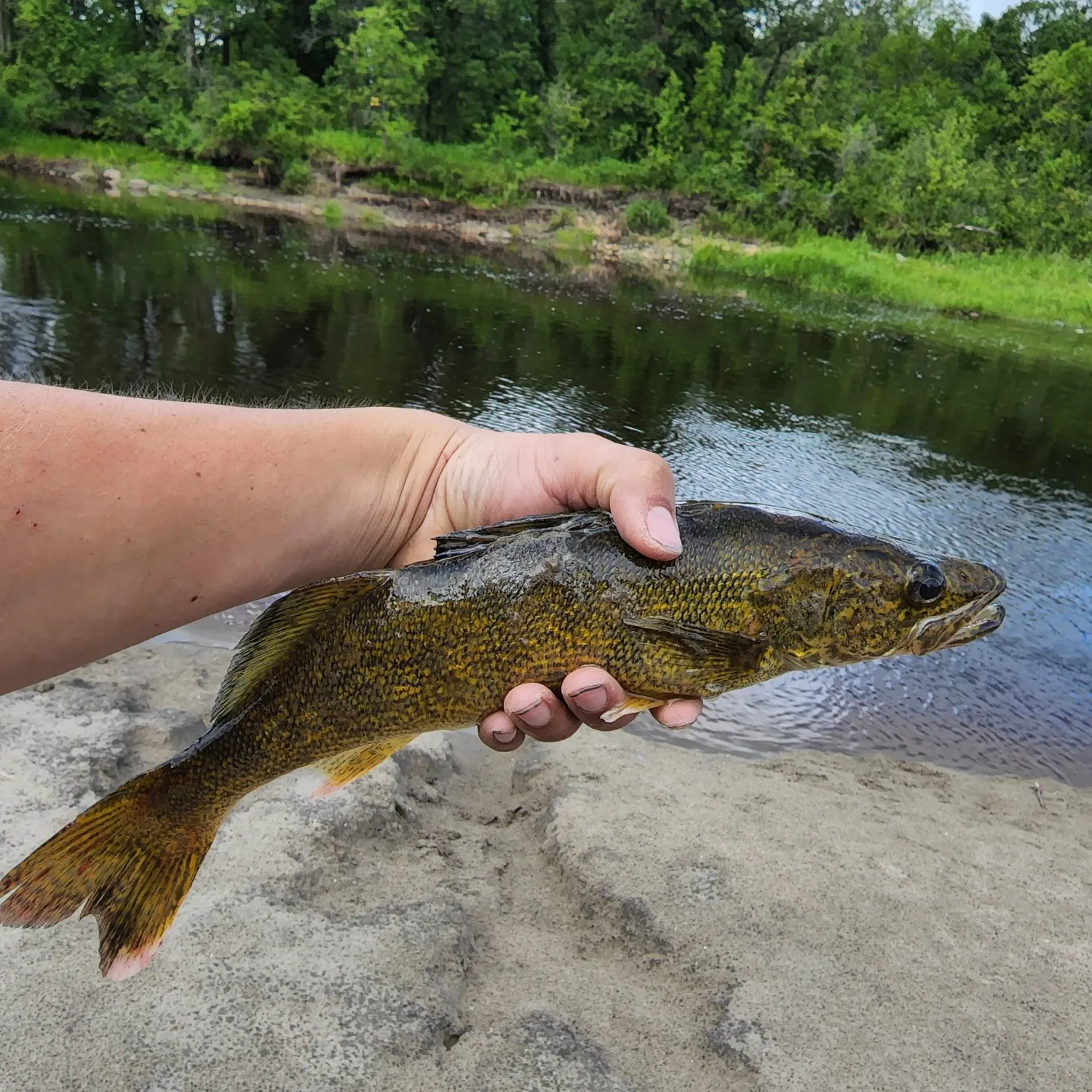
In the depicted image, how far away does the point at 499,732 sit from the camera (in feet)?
9.43

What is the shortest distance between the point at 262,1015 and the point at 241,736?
1114 millimetres

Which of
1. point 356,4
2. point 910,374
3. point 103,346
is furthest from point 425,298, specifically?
point 356,4

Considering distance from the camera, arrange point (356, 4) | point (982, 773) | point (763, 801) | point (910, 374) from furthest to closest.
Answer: point (356, 4) < point (910, 374) < point (982, 773) < point (763, 801)

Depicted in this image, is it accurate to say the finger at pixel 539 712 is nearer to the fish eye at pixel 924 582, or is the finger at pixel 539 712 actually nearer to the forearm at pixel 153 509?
the forearm at pixel 153 509

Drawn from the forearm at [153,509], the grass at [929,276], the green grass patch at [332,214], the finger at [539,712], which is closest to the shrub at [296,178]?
the green grass patch at [332,214]

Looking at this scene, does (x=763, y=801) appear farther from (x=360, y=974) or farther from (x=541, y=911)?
(x=360, y=974)

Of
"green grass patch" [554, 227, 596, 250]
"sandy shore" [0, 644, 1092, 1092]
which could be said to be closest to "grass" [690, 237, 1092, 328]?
"green grass patch" [554, 227, 596, 250]

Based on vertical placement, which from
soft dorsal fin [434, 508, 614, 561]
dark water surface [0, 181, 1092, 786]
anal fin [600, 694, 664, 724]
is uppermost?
soft dorsal fin [434, 508, 614, 561]

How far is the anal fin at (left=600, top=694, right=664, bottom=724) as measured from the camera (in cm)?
273

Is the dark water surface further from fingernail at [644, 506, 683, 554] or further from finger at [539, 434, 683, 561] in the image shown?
fingernail at [644, 506, 683, 554]

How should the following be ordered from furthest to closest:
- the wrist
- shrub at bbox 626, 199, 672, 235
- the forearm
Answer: shrub at bbox 626, 199, 672, 235
the wrist
the forearm

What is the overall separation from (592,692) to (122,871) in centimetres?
144

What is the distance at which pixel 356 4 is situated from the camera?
54.2 meters

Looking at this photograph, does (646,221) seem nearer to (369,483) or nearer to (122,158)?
(122,158)
